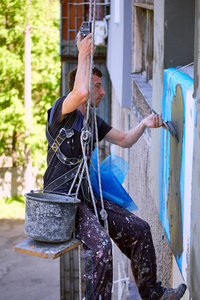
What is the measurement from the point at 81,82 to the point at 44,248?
0.95 meters

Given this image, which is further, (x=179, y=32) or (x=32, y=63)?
(x=32, y=63)

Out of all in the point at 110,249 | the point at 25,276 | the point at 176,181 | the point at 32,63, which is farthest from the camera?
the point at 32,63

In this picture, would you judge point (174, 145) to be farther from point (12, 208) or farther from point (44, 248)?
point (12, 208)

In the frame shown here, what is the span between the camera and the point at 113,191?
356 centimetres

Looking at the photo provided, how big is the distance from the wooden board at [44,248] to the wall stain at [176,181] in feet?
1.76

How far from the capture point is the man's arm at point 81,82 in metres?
3.04

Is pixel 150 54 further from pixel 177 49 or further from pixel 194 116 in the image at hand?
pixel 194 116

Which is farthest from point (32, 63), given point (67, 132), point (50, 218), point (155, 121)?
point (50, 218)

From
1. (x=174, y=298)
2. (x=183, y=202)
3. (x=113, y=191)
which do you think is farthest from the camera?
(x=113, y=191)

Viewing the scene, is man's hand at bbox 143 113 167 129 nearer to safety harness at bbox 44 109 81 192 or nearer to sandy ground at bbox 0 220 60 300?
safety harness at bbox 44 109 81 192

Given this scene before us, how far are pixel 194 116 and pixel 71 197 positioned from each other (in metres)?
Answer: 1.09

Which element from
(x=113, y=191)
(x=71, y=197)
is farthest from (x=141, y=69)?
(x=71, y=197)

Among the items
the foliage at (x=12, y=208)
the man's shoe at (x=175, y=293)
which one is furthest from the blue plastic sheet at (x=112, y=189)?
the foliage at (x=12, y=208)

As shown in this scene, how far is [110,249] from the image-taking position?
2920mm
